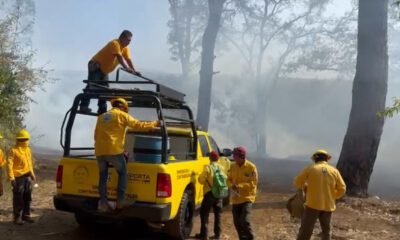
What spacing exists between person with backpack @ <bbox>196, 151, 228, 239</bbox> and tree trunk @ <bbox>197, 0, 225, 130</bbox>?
53.7 feet

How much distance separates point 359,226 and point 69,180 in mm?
5440

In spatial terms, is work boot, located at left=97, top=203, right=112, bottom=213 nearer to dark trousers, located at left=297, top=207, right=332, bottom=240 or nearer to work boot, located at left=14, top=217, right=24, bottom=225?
work boot, located at left=14, top=217, right=24, bottom=225

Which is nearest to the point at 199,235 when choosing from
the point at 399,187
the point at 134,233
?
the point at 134,233

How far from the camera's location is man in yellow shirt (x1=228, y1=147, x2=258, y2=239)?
688cm

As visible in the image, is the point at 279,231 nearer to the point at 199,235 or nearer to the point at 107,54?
the point at 199,235

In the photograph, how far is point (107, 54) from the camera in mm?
7727

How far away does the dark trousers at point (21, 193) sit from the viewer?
7426 millimetres

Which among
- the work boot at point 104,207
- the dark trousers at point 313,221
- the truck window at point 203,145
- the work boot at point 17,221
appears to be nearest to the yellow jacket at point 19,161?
the work boot at point 17,221

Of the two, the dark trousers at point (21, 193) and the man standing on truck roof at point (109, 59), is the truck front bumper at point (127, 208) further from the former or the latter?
the man standing on truck roof at point (109, 59)

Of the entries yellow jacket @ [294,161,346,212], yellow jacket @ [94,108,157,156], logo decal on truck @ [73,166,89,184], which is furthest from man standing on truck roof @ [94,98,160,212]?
yellow jacket @ [294,161,346,212]

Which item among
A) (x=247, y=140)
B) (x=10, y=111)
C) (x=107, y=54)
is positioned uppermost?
(x=107, y=54)

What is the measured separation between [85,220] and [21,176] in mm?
1274

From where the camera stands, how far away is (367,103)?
11.5 m

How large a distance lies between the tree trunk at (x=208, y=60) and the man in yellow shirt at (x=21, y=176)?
53.6ft
